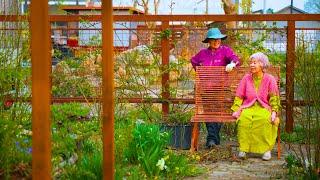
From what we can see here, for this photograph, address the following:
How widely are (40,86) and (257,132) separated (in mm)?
4728

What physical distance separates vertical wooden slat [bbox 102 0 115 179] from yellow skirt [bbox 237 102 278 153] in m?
3.27

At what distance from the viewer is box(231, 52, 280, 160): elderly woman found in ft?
23.0

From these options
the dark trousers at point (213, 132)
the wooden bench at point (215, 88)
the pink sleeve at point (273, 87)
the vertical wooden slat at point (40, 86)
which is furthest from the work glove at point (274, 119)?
the vertical wooden slat at point (40, 86)

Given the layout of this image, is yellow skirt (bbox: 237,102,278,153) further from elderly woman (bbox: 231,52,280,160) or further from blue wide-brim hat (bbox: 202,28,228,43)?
blue wide-brim hat (bbox: 202,28,228,43)

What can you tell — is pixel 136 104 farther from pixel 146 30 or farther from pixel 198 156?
pixel 198 156

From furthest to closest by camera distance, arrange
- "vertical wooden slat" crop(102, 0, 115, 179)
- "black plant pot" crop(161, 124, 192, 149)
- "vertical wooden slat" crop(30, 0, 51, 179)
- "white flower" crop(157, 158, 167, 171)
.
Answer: "black plant pot" crop(161, 124, 192, 149)
"white flower" crop(157, 158, 167, 171)
"vertical wooden slat" crop(102, 0, 115, 179)
"vertical wooden slat" crop(30, 0, 51, 179)

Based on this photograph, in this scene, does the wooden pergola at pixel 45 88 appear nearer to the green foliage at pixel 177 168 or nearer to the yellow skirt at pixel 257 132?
the yellow skirt at pixel 257 132

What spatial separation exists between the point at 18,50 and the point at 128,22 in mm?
3880

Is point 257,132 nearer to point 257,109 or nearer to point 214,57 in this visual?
point 257,109

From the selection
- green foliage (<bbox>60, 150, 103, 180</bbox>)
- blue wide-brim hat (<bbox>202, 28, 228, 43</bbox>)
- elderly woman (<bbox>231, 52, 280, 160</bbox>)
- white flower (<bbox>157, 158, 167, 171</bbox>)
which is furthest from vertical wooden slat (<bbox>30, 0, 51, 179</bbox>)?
blue wide-brim hat (<bbox>202, 28, 228, 43</bbox>)

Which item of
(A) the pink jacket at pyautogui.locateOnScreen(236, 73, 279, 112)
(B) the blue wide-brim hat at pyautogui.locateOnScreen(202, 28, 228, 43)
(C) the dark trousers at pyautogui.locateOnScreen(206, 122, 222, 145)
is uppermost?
(B) the blue wide-brim hat at pyautogui.locateOnScreen(202, 28, 228, 43)

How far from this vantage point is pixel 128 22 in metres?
8.74

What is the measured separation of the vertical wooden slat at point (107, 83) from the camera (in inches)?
154

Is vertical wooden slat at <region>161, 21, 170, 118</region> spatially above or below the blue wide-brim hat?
below
